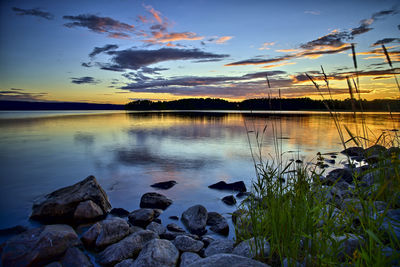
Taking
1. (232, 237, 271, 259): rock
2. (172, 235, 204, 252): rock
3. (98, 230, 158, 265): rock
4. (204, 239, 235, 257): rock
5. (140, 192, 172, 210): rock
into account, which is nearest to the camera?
(232, 237, 271, 259): rock

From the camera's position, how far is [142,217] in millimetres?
5613

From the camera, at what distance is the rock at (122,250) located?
404cm

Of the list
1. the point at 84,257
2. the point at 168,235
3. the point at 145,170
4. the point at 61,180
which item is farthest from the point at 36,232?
the point at 145,170

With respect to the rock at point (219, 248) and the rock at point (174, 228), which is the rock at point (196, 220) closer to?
the rock at point (174, 228)

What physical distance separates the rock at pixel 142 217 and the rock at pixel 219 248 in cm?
215

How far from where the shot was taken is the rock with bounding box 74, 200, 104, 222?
5.74 meters

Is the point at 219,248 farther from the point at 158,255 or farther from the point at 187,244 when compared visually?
the point at 158,255

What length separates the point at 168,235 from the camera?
4.82 metres

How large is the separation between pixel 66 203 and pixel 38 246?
1969 millimetres

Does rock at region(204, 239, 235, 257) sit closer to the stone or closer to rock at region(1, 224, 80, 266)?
the stone

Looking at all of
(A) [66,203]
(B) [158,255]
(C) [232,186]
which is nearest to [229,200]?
(C) [232,186]

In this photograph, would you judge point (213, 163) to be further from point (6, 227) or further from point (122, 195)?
point (6, 227)

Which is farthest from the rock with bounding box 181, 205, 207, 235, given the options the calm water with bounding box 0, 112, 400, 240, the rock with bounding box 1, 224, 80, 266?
the rock with bounding box 1, 224, 80, 266

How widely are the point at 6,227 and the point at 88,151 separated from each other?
33.9ft
